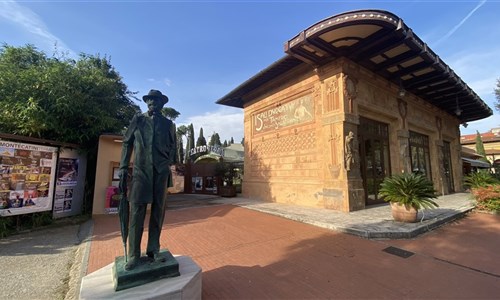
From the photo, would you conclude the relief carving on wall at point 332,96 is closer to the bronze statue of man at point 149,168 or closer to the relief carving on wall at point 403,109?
the relief carving on wall at point 403,109

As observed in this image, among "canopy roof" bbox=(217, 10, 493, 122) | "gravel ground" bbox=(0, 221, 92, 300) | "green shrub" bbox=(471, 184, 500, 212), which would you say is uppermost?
"canopy roof" bbox=(217, 10, 493, 122)

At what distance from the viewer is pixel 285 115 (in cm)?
1059

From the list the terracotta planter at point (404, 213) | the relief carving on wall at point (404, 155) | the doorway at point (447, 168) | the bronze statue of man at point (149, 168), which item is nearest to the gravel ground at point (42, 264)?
the bronze statue of man at point (149, 168)

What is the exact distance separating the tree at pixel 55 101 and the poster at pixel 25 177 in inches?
41.5

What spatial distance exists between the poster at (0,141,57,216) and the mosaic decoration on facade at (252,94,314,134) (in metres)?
8.22

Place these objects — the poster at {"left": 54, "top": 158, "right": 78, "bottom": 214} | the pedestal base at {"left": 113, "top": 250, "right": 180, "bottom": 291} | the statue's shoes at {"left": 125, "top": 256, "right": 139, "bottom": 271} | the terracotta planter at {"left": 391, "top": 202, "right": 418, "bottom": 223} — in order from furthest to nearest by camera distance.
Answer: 1. the poster at {"left": 54, "top": 158, "right": 78, "bottom": 214}
2. the terracotta planter at {"left": 391, "top": 202, "right": 418, "bottom": 223}
3. the statue's shoes at {"left": 125, "top": 256, "right": 139, "bottom": 271}
4. the pedestal base at {"left": 113, "top": 250, "right": 180, "bottom": 291}

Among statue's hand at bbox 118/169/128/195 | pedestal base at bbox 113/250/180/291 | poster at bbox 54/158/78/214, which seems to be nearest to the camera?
pedestal base at bbox 113/250/180/291

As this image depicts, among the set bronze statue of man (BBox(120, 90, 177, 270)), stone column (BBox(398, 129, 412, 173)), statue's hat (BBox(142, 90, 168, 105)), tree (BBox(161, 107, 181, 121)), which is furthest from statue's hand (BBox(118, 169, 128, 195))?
tree (BBox(161, 107, 181, 121))

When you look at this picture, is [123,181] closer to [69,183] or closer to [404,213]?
[404,213]

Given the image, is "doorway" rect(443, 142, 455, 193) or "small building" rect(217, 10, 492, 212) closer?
"small building" rect(217, 10, 492, 212)

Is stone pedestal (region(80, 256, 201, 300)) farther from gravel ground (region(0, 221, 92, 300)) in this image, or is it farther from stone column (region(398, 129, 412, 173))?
stone column (region(398, 129, 412, 173))

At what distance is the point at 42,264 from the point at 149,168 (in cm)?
311

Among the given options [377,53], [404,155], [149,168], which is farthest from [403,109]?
[149,168]

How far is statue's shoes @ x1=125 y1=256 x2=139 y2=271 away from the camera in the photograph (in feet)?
8.08
